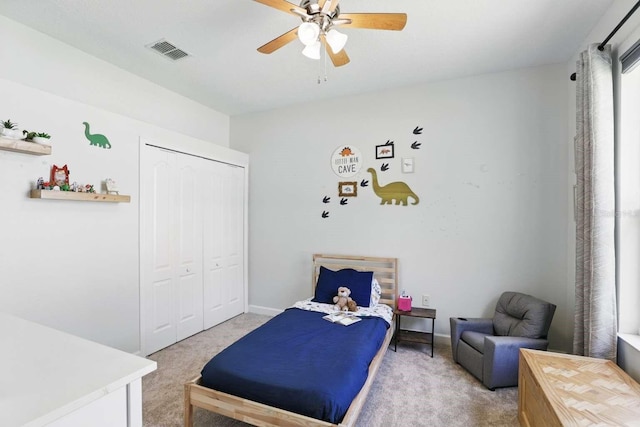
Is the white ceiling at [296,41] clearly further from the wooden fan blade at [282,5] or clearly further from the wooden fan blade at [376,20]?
the wooden fan blade at [282,5]

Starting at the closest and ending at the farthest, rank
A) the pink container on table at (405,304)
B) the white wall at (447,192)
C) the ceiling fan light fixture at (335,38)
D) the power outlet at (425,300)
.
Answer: the ceiling fan light fixture at (335,38), the white wall at (447,192), the pink container on table at (405,304), the power outlet at (425,300)

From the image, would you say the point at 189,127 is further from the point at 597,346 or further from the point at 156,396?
the point at 597,346

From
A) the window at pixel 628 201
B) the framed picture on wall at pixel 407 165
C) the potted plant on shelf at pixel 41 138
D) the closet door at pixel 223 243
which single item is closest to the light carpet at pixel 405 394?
the closet door at pixel 223 243

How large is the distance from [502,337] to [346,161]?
2.45m

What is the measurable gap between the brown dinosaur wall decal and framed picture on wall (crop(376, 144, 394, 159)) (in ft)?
0.63

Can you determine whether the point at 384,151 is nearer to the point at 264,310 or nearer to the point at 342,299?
the point at 342,299

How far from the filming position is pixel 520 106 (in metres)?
3.11

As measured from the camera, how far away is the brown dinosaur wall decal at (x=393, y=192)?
354 centimetres

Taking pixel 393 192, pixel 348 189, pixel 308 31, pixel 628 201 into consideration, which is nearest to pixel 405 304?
pixel 393 192

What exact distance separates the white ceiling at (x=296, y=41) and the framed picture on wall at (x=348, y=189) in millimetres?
1158

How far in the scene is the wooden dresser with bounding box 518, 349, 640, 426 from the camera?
1411 mm

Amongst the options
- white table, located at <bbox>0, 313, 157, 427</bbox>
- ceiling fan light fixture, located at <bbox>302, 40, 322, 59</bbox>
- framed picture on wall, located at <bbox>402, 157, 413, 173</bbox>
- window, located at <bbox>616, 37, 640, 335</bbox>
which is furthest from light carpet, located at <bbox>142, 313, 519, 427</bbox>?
ceiling fan light fixture, located at <bbox>302, 40, 322, 59</bbox>

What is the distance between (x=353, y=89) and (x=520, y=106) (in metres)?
1.78

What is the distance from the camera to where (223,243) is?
4.05 m
